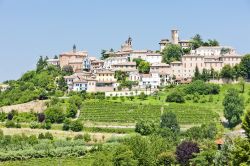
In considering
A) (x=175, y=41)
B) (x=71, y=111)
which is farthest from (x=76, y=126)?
(x=175, y=41)

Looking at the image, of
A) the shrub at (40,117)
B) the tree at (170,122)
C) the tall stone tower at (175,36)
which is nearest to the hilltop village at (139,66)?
the tall stone tower at (175,36)

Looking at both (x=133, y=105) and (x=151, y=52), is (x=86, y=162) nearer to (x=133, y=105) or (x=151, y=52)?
(x=133, y=105)

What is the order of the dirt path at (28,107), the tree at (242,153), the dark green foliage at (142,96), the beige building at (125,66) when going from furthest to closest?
the beige building at (125,66) → the dark green foliage at (142,96) → the dirt path at (28,107) → the tree at (242,153)

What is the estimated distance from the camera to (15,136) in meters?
46.9

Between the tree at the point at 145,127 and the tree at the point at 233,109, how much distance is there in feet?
20.9

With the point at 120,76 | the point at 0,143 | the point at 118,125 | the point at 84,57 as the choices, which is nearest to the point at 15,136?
the point at 0,143

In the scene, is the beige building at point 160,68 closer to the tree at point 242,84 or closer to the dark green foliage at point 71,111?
the tree at point 242,84

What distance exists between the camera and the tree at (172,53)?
222ft

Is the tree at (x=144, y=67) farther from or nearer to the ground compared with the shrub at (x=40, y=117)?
farther from the ground

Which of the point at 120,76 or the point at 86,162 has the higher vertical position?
the point at 120,76

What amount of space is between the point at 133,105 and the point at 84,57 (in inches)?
733

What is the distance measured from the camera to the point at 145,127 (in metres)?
48.5

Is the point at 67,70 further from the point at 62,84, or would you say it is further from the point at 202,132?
the point at 202,132

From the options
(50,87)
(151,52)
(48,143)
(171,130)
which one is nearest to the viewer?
(48,143)
